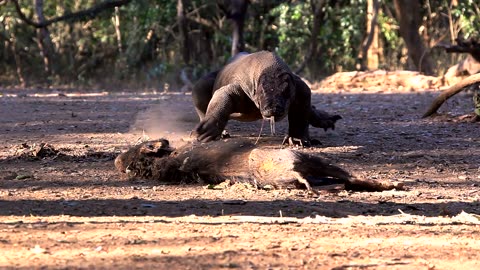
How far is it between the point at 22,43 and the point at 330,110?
40.5 ft

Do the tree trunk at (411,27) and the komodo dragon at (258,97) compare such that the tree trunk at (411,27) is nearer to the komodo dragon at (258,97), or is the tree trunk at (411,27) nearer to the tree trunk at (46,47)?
the tree trunk at (46,47)

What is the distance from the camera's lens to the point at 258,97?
25.7ft

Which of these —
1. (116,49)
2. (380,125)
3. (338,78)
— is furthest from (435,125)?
(116,49)

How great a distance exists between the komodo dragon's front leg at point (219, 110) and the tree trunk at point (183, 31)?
11170mm

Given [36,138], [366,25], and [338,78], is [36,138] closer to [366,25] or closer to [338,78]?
[338,78]

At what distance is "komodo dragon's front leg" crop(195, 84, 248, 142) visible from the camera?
805cm

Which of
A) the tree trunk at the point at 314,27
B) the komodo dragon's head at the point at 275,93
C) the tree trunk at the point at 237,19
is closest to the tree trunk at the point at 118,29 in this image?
the tree trunk at the point at 314,27

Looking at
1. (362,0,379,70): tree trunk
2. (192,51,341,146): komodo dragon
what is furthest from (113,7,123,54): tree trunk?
(192,51,341,146): komodo dragon

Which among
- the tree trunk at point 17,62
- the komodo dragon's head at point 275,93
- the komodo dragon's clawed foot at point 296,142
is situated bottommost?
the tree trunk at point 17,62

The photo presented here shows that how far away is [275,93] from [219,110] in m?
0.66

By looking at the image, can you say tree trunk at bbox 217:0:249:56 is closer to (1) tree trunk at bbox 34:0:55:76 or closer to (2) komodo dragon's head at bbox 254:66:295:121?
(1) tree trunk at bbox 34:0:55:76

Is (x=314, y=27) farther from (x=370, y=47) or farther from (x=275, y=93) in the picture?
(x=275, y=93)

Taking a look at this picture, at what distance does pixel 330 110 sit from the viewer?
12531 millimetres

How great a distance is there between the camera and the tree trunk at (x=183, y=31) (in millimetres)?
19413
